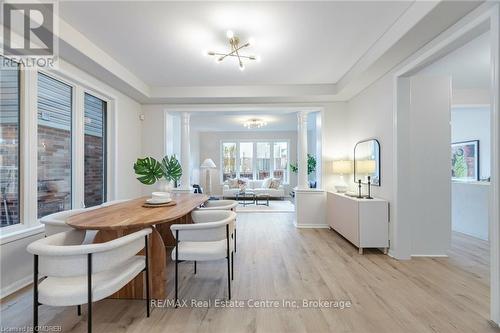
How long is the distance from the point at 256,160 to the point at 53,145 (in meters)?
7.22

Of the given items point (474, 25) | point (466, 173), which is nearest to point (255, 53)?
point (474, 25)

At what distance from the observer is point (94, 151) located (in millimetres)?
3586

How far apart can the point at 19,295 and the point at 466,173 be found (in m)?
7.58

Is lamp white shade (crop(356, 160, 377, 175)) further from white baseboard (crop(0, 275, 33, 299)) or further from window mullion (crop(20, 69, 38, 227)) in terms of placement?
white baseboard (crop(0, 275, 33, 299))

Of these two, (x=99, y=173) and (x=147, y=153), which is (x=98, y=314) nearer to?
(x=99, y=173)

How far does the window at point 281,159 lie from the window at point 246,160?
39.1 inches

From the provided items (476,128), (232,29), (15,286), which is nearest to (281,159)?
(476,128)

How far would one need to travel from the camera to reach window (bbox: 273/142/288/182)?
939 cm

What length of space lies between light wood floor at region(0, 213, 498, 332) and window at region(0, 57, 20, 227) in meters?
0.82

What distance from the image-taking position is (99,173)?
3.71m

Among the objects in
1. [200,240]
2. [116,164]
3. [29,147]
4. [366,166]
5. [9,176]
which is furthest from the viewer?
[116,164]

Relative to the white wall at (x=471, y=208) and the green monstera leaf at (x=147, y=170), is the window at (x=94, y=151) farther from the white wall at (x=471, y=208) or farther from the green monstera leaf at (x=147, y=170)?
the white wall at (x=471, y=208)

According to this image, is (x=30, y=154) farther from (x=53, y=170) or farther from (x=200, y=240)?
(x=200, y=240)

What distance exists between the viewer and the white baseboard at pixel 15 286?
2.13 m
